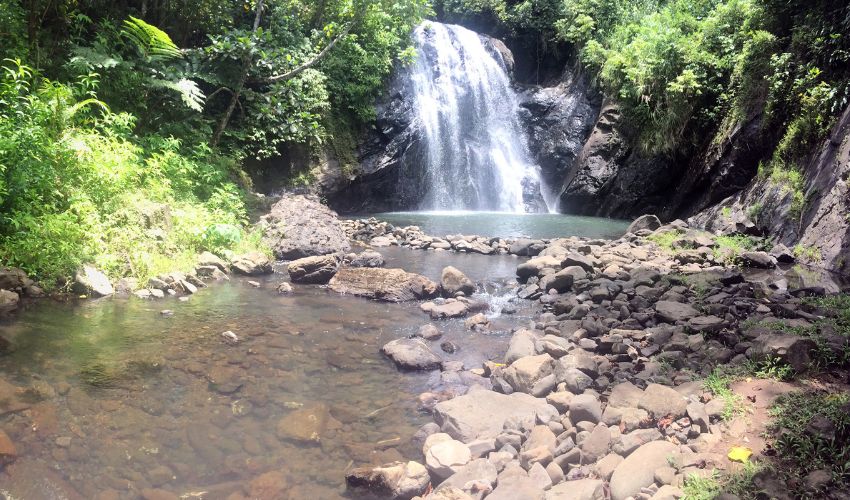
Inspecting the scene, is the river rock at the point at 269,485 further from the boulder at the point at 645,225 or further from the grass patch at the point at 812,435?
the boulder at the point at 645,225

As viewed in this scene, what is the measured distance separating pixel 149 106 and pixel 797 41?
1428 centimetres

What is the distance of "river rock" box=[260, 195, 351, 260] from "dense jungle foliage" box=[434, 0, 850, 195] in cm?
944

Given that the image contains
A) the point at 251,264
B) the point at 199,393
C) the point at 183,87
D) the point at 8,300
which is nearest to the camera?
the point at 199,393

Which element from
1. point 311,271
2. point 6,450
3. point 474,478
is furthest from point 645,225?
point 6,450

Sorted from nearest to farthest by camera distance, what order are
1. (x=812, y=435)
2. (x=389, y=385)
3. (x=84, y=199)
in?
1. (x=812, y=435)
2. (x=389, y=385)
3. (x=84, y=199)

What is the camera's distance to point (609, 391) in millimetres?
4211

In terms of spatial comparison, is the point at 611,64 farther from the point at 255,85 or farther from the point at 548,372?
the point at 548,372

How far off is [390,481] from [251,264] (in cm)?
600

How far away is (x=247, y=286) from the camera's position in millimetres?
7680

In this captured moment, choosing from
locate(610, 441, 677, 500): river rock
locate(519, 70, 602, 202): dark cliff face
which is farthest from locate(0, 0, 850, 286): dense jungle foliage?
locate(610, 441, 677, 500): river rock

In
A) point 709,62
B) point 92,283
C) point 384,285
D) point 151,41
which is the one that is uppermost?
point 709,62

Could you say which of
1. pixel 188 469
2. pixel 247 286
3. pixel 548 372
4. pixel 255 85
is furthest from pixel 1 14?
pixel 548 372

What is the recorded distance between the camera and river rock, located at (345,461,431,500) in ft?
10.3

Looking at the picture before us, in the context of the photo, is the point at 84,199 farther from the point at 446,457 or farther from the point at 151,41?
the point at 446,457
